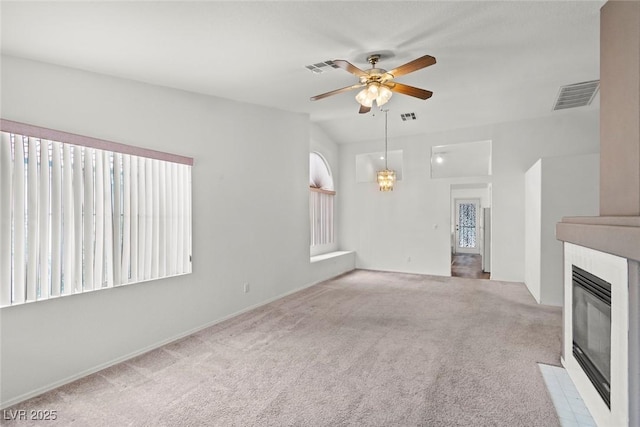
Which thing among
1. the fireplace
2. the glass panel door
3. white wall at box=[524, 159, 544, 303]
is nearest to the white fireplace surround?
the fireplace

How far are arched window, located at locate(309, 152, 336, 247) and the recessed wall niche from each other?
0.85 meters

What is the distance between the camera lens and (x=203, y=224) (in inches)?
151

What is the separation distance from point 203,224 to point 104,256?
1.12 m

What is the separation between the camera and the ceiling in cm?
217

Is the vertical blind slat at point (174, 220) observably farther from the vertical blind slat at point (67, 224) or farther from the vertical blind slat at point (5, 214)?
the vertical blind slat at point (5, 214)

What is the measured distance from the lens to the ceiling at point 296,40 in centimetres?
217

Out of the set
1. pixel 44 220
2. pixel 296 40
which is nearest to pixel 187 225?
pixel 44 220

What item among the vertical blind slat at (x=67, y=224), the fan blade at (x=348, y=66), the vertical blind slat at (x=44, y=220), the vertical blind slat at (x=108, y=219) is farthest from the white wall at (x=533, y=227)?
the vertical blind slat at (x=44, y=220)

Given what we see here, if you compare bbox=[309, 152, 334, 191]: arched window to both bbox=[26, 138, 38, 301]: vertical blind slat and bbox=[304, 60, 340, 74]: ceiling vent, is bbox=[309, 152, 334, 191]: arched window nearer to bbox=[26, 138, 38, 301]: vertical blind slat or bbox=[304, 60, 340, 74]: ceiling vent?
bbox=[304, 60, 340, 74]: ceiling vent

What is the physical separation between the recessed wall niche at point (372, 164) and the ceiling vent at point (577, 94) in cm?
336

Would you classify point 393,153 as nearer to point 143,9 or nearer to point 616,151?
point 616,151

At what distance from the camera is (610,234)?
71.2 inches

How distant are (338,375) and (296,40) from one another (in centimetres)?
285

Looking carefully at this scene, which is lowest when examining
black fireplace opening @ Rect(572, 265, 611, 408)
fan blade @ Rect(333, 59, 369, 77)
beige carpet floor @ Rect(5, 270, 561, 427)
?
beige carpet floor @ Rect(5, 270, 561, 427)
